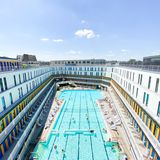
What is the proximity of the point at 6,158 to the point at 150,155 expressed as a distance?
1516 cm

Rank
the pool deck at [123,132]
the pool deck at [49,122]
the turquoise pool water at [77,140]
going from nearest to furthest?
the pool deck at [123,132] → the turquoise pool water at [77,140] → the pool deck at [49,122]

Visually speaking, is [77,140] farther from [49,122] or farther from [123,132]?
[123,132]

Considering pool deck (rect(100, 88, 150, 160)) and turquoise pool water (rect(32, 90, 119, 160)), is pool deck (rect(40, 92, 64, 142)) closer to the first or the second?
turquoise pool water (rect(32, 90, 119, 160))

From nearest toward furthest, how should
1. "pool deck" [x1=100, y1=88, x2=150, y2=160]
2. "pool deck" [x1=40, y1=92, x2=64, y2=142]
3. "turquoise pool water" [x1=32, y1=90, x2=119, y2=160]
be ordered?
1. "pool deck" [x1=100, y1=88, x2=150, y2=160]
2. "turquoise pool water" [x1=32, y1=90, x2=119, y2=160]
3. "pool deck" [x1=40, y1=92, x2=64, y2=142]

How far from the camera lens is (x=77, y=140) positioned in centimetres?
1795

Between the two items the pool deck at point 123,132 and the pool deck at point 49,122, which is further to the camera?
the pool deck at point 49,122

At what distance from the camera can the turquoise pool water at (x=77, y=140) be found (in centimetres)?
1522

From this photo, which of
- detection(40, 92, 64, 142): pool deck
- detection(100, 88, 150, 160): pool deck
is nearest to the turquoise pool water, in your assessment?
detection(40, 92, 64, 142): pool deck

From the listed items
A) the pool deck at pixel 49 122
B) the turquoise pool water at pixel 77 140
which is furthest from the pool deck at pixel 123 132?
the pool deck at pixel 49 122

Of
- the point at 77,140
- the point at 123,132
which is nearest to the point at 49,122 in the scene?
the point at 77,140

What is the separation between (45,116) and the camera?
24969 mm

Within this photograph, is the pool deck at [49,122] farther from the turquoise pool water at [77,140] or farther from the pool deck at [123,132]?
the pool deck at [123,132]

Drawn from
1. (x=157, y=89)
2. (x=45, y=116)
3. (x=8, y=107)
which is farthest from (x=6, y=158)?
(x=157, y=89)

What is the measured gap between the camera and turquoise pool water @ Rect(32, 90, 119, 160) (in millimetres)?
15217
